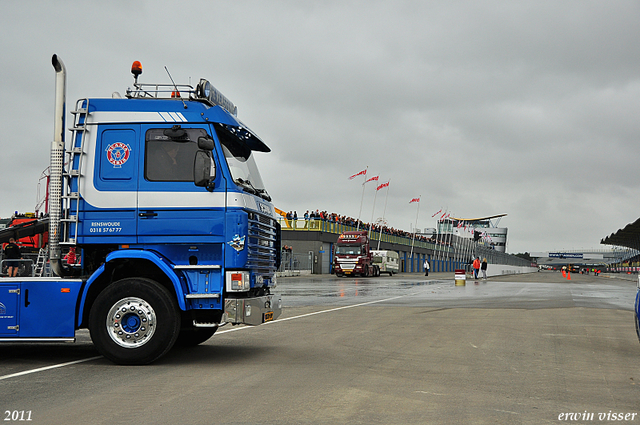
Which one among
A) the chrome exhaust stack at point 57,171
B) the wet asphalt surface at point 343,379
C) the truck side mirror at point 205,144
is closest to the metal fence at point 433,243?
the wet asphalt surface at point 343,379

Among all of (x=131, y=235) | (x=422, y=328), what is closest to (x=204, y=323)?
(x=131, y=235)

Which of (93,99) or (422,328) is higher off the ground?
(93,99)

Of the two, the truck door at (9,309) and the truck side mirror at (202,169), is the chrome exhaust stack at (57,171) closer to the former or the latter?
the truck door at (9,309)

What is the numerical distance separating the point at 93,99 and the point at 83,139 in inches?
23.1

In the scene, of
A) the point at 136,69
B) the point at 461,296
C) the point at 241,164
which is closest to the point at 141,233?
the point at 241,164

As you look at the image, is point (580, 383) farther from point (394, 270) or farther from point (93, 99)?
point (394, 270)

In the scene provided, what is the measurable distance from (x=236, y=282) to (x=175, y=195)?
4.59 ft

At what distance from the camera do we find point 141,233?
8094 mm

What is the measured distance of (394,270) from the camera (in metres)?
71.4

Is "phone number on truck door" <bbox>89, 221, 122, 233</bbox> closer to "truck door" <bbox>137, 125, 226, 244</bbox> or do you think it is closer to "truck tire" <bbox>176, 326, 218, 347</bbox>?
"truck door" <bbox>137, 125, 226, 244</bbox>

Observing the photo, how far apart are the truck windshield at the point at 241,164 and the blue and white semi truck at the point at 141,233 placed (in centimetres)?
3

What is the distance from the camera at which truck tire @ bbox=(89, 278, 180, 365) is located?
7.79 metres

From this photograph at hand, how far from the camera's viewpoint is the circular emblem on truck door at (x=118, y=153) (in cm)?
824

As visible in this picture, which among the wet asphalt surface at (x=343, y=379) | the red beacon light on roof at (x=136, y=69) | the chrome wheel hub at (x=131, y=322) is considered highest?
the red beacon light on roof at (x=136, y=69)
